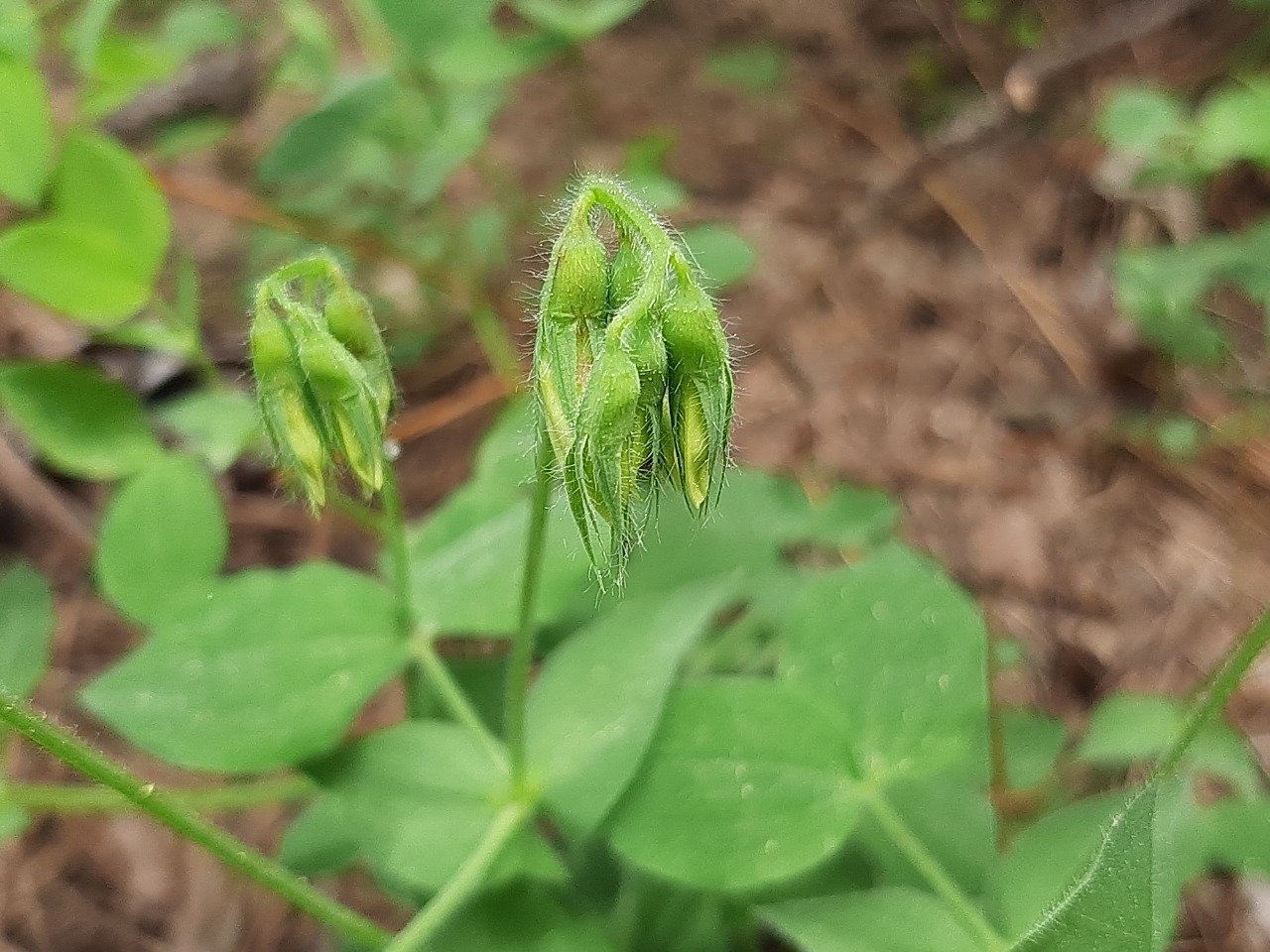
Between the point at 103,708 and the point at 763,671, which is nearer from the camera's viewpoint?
the point at 103,708

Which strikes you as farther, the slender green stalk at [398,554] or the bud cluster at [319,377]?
the slender green stalk at [398,554]

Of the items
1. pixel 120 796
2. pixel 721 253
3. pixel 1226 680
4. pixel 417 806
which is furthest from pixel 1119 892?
pixel 721 253

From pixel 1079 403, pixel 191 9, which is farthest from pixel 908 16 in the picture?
pixel 191 9

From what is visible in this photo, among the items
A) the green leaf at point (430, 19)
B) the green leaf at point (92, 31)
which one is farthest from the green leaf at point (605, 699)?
the green leaf at point (92, 31)

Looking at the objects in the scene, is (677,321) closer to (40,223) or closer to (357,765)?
(357,765)

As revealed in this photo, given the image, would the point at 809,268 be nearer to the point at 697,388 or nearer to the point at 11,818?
the point at 697,388

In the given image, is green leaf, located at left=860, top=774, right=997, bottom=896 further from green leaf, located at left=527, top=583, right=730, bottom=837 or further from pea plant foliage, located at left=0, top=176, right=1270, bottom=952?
green leaf, located at left=527, top=583, right=730, bottom=837

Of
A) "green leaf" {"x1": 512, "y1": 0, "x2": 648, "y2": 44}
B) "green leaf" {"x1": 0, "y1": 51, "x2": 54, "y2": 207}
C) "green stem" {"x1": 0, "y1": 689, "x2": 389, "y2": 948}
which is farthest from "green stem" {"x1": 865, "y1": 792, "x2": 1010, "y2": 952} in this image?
"green leaf" {"x1": 512, "y1": 0, "x2": 648, "y2": 44}

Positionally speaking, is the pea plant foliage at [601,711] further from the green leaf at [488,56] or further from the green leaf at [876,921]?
the green leaf at [488,56]
